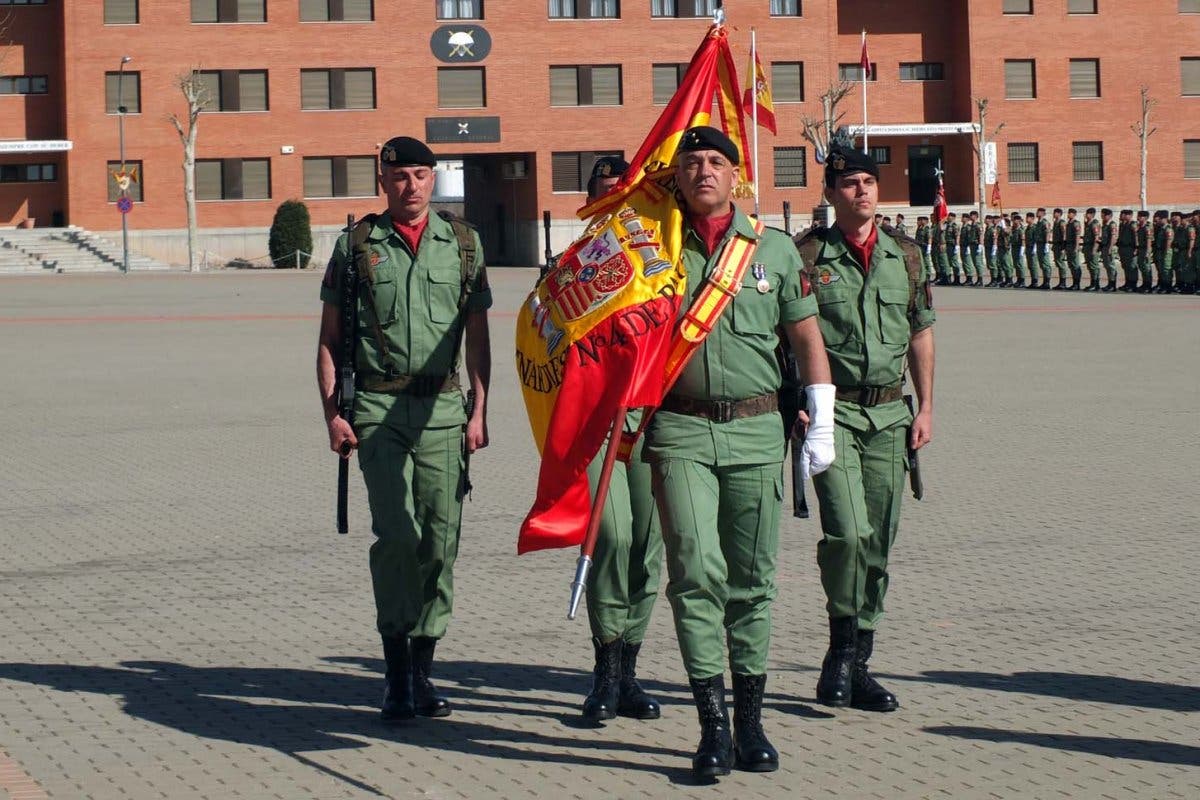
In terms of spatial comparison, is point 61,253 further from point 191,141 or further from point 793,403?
point 793,403

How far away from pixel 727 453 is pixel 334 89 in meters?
68.0

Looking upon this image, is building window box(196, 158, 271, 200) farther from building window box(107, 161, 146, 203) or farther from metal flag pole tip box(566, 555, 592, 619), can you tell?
metal flag pole tip box(566, 555, 592, 619)

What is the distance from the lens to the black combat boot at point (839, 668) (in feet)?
22.0

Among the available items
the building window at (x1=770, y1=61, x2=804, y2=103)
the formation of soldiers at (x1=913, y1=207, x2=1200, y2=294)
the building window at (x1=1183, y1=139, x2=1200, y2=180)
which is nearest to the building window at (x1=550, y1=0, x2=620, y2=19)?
the building window at (x1=770, y1=61, x2=804, y2=103)

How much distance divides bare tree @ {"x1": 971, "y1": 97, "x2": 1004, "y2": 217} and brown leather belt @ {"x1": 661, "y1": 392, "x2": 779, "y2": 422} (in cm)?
6570

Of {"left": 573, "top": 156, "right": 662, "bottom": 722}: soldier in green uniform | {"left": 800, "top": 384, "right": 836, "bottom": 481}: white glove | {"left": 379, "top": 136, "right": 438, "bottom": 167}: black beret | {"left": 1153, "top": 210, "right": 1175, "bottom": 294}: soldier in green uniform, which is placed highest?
{"left": 1153, "top": 210, "right": 1175, "bottom": 294}: soldier in green uniform

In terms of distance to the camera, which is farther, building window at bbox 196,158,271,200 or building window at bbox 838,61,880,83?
building window at bbox 838,61,880,83

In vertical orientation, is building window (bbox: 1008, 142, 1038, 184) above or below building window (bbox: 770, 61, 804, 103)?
below

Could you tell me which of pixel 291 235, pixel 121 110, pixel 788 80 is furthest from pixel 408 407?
pixel 788 80

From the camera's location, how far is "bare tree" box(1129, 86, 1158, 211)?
7569 cm

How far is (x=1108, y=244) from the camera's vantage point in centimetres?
4019

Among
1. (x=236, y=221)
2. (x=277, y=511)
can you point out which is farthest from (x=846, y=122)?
(x=277, y=511)

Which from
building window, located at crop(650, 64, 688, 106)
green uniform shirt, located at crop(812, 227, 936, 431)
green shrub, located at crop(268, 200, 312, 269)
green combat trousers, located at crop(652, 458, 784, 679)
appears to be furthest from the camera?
building window, located at crop(650, 64, 688, 106)

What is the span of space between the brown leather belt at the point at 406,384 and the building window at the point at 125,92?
67.5 m
